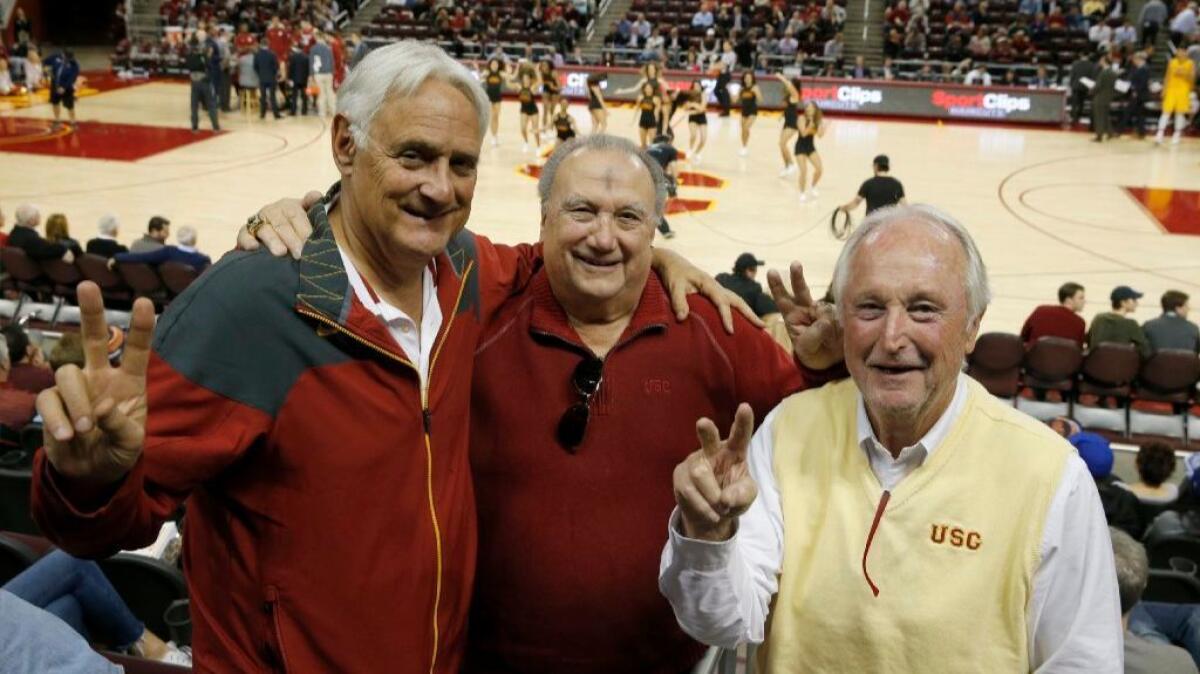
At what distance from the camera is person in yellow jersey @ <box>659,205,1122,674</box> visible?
2074 millimetres

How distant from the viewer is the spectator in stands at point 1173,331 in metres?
8.53

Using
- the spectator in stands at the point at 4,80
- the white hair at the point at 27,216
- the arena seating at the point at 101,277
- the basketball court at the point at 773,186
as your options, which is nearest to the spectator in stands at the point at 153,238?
the arena seating at the point at 101,277

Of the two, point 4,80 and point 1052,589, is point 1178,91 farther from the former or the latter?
point 4,80

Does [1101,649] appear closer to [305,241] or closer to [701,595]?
[701,595]

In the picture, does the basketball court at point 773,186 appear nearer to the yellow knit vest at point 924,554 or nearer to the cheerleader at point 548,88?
the cheerleader at point 548,88

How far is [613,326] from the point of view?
275 centimetres

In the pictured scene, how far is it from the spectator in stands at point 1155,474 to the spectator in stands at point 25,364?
20.0 feet

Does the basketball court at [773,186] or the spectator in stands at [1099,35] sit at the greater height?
the spectator in stands at [1099,35]

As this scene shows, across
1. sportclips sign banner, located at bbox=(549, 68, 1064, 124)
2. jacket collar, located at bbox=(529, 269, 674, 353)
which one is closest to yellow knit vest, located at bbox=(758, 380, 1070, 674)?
jacket collar, located at bbox=(529, 269, 674, 353)

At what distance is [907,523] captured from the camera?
85.6 inches

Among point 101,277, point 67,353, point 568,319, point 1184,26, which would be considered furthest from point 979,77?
point 568,319

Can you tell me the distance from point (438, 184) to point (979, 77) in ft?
78.1

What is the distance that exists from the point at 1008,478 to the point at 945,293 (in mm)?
392

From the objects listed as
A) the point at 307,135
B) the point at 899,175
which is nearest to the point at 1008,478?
the point at 899,175
